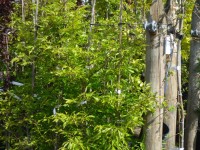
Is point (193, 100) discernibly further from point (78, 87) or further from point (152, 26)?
point (78, 87)

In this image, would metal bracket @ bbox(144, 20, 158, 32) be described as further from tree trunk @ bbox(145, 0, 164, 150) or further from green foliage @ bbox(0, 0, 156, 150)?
green foliage @ bbox(0, 0, 156, 150)

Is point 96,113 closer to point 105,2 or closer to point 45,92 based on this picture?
point 45,92

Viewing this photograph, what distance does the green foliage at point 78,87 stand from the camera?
10.0 ft

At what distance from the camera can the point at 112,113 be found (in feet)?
10.3

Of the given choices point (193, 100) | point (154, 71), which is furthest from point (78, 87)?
point (193, 100)

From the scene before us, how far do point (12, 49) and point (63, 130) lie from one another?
1.44 meters

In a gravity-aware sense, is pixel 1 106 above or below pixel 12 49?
below

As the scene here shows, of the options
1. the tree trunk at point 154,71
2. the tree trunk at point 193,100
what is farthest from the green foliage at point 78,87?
the tree trunk at point 193,100

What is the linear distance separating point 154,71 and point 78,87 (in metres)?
0.70

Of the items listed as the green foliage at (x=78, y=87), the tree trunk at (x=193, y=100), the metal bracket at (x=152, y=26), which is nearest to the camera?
the green foliage at (x=78, y=87)

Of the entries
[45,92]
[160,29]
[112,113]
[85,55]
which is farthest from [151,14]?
[45,92]

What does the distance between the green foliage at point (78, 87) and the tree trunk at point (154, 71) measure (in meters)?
0.10

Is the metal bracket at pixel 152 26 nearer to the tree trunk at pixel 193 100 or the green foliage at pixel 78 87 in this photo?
the green foliage at pixel 78 87

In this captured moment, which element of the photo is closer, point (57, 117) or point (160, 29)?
point (57, 117)
